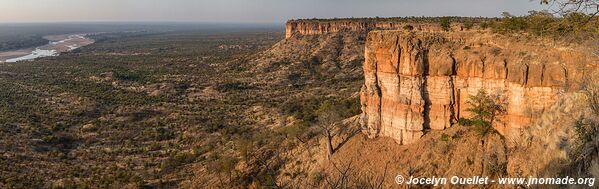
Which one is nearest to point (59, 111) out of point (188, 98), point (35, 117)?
point (35, 117)

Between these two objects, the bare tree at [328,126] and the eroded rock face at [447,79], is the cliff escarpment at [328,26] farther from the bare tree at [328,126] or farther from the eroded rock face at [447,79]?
the eroded rock face at [447,79]

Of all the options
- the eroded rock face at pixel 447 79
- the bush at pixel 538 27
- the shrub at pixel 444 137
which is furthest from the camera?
the shrub at pixel 444 137

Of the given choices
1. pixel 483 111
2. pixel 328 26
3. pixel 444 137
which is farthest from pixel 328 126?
pixel 328 26

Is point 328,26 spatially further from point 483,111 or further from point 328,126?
point 483,111

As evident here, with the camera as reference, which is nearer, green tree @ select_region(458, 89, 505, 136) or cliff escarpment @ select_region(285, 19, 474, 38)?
green tree @ select_region(458, 89, 505, 136)

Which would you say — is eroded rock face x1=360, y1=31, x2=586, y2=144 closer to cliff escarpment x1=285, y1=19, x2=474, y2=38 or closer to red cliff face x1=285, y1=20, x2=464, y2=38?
cliff escarpment x1=285, y1=19, x2=474, y2=38

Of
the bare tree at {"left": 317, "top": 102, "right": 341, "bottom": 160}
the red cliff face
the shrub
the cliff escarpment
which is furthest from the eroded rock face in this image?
the red cliff face

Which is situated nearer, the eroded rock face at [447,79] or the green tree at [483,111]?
the eroded rock face at [447,79]

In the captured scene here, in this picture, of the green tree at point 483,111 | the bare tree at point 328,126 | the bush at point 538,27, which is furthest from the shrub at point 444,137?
the bare tree at point 328,126
